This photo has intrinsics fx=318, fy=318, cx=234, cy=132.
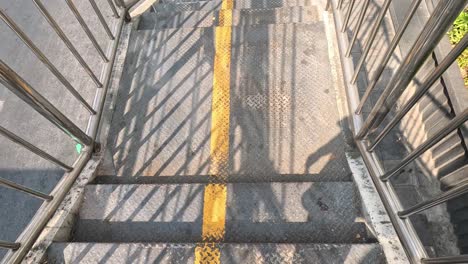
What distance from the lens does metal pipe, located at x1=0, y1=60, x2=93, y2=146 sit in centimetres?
160

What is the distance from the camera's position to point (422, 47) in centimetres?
143

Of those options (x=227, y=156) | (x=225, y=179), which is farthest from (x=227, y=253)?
(x=227, y=156)

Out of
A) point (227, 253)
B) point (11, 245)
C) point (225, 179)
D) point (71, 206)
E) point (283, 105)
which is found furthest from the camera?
point (283, 105)

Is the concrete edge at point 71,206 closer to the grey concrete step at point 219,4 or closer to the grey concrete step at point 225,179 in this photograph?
the grey concrete step at point 225,179

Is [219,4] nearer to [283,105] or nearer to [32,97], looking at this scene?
[283,105]

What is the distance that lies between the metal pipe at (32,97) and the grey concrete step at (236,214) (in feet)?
1.85

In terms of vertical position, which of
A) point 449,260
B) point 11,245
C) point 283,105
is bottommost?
point 449,260

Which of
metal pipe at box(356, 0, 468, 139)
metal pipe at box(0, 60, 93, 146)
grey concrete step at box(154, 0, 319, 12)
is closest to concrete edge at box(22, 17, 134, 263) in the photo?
metal pipe at box(0, 60, 93, 146)

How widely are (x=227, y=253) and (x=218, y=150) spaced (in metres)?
0.91

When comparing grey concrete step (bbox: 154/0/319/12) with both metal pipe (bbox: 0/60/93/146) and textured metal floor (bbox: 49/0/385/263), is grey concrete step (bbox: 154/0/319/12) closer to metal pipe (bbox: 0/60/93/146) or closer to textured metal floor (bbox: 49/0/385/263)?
textured metal floor (bbox: 49/0/385/263)

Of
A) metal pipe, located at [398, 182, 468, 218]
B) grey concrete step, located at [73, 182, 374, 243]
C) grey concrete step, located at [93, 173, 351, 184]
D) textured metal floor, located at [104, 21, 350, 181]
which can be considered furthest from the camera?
textured metal floor, located at [104, 21, 350, 181]

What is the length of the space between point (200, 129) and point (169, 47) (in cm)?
105

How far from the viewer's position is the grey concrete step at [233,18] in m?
3.62

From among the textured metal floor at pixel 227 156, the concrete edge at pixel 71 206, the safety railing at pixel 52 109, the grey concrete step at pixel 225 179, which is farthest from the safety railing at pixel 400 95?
the concrete edge at pixel 71 206
